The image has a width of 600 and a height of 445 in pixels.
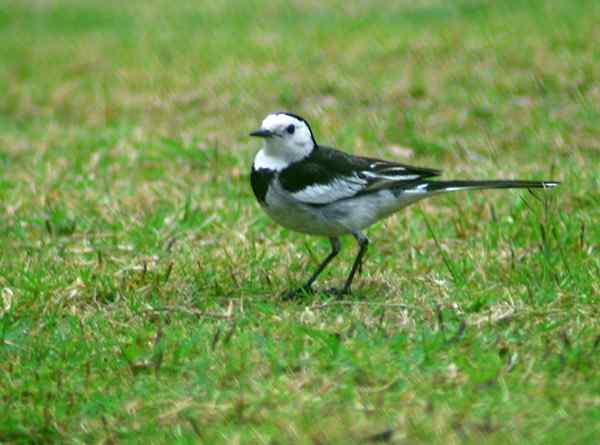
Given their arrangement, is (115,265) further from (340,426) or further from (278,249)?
(340,426)

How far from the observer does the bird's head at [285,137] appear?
561cm

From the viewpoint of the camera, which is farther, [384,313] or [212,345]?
[384,313]

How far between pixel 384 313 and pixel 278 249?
60.0 inches

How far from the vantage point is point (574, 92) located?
9.47 meters

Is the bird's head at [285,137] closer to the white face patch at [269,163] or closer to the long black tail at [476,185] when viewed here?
the white face patch at [269,163]

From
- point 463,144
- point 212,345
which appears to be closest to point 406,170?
point 212,345

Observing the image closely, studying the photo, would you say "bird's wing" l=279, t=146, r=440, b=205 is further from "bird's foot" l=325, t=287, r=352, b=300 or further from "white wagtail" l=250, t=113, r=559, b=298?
"bird's foot" l=325, t=287, r=352, b=300

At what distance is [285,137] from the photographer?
18.5 feet

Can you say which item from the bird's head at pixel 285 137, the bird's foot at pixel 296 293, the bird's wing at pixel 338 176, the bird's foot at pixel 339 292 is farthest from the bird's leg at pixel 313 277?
the bird's head at pixel 285 137

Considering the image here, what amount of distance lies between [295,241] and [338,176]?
1106mm

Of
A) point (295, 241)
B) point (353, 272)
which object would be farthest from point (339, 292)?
point (295, 241)

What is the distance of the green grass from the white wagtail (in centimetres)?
36

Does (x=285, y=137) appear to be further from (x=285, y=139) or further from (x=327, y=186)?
(x=327, y=186)

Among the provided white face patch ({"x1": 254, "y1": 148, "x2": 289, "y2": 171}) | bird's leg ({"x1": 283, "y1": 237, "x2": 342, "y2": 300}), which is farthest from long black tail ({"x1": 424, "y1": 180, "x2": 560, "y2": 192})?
white face patch ({"x1": 254, "y1": 148, "x2": 289, "y2": 171})
